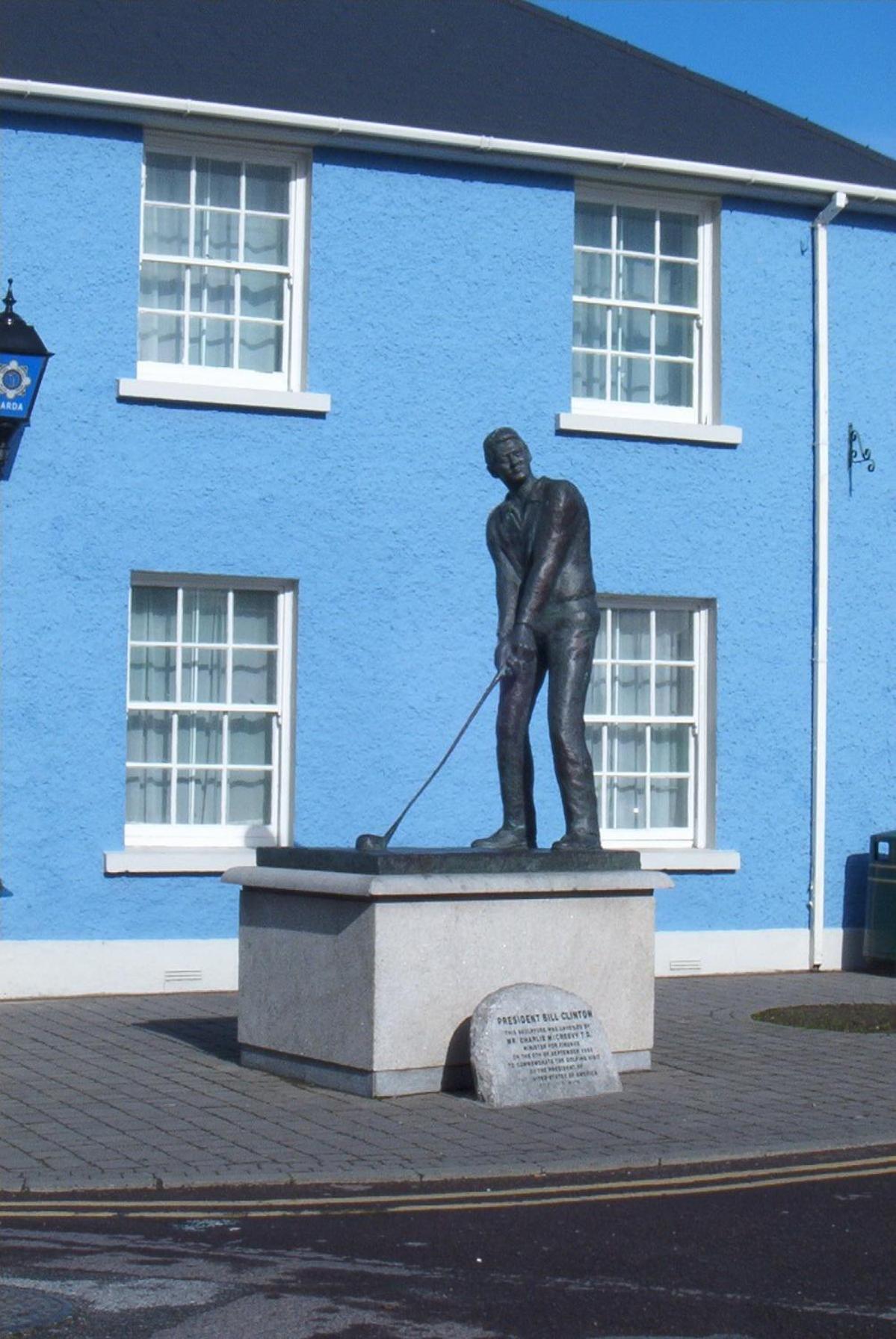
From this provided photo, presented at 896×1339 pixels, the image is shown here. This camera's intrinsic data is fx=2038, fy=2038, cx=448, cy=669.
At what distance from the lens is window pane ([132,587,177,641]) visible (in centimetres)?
1411

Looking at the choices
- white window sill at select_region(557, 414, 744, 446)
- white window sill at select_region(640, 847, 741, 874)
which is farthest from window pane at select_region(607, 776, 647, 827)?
white window sill at select_region(557, 414, 744, 446)

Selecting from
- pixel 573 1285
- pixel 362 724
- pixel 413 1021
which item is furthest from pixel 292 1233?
pixel 362 724

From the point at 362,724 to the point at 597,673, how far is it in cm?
212

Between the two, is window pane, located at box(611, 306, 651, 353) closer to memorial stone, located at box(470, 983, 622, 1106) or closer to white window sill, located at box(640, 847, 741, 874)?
white window sill, located at box(640, 847, 741, 874)

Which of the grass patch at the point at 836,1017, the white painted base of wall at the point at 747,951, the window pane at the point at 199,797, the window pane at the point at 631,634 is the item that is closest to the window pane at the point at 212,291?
the window pane at the point at 199,797

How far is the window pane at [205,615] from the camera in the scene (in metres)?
14.3

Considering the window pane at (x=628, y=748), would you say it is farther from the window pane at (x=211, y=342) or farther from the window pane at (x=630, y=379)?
the window pane at (x=211, y=342)

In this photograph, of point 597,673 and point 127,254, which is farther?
point 597,673

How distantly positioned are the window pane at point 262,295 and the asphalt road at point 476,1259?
8.15 metres

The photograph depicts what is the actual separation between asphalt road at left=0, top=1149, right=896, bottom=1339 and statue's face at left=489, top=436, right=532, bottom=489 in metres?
3.95

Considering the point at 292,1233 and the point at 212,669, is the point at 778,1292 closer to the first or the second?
the point at 292,1233

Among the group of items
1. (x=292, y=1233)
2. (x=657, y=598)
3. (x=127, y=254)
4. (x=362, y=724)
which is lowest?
(x=292, y=1233)

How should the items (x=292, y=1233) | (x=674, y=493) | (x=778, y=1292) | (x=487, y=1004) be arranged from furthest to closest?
1. (x=674, y=493)
2. (x=487, y=1004)
3. (x=292, y=1233)
4. (x=778, y=1292)

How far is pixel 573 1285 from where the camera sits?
6312mm
